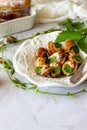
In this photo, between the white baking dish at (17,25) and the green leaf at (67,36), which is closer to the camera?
the green leaf at (67,36)

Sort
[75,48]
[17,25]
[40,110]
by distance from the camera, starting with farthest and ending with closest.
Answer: [17,25], [75,48], [40,110]

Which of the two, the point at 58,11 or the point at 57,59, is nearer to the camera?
the point at 57,59

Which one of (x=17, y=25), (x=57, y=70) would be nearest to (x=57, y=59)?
(x=57, y=70)

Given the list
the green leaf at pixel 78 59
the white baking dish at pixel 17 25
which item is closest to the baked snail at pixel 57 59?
the green leaf at pixel 78 59

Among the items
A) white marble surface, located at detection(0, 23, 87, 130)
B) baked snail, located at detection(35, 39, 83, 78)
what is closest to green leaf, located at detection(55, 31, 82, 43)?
baked snail, located at detection(35, 39, 83, 78)

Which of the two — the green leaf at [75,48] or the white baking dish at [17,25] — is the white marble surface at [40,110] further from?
the white baking dish at [17,25]

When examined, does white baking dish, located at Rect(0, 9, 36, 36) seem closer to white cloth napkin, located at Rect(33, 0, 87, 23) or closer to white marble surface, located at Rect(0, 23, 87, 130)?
white cloth napkin, located at Rect(33, 0, 87, 23)

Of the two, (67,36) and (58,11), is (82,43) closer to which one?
(67,36)
